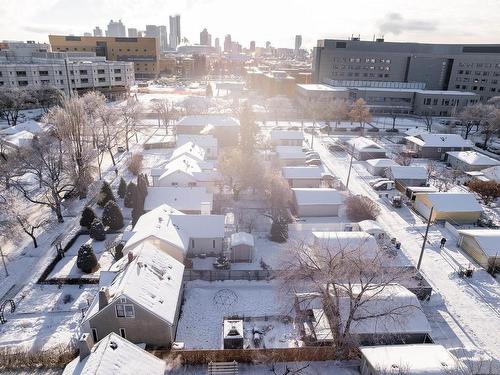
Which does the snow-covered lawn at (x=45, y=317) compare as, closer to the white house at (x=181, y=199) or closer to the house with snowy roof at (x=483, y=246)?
the white house at (x=181, y=199)

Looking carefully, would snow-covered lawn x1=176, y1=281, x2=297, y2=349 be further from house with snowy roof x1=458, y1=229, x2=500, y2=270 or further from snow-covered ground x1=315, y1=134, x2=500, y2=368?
house with snowy roof x1=458, y1=229, x2=500, y2=270

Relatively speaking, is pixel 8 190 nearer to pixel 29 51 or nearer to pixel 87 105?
pixel 87 105

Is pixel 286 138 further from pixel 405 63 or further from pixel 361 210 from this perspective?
pixel 405 63

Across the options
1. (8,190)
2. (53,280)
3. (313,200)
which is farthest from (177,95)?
(53,280)

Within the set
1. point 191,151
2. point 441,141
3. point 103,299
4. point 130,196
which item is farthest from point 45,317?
point 441,141

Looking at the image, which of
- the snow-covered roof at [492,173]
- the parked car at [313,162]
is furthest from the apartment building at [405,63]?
the snow-covered roof at [492,173]

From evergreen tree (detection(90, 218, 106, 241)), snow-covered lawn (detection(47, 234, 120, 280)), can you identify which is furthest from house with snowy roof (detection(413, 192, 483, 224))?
evergreen tree (detection(90, 218, 106, 241))
